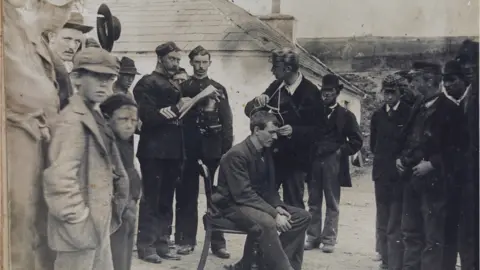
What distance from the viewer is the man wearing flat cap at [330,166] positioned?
4.21 m

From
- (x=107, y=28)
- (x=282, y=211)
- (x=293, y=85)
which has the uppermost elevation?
(x=107, y=28)

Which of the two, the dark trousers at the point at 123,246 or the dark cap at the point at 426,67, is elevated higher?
the dark cap at the point at 426,67

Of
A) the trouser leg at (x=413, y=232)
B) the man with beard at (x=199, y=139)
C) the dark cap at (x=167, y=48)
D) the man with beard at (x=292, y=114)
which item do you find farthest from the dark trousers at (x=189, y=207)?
the trouser leg at (x=413, y=232)

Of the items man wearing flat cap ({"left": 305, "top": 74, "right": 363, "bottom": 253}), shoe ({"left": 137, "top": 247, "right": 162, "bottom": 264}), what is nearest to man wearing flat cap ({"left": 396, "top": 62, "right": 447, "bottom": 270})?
man wearing flat cap ({"left": 305, "top": 74, "right": 363, "bottom": 253})

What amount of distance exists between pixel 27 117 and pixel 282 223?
138 centimetres

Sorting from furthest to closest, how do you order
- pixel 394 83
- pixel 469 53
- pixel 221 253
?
pixel 221 253
pixel 394 83
pixel 469 53

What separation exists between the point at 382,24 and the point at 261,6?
0.63 m

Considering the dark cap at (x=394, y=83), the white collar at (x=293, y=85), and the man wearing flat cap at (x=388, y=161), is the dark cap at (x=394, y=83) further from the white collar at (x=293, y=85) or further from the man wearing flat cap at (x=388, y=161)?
the white collar at (x=293, y=85)

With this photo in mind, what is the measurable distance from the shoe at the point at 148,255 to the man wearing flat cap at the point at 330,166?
78 cm

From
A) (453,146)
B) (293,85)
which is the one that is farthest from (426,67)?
(293,85)

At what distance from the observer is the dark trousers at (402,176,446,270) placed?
162 inches

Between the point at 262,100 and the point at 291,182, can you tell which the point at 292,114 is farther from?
the point at 291,182

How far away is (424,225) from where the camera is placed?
414 cm

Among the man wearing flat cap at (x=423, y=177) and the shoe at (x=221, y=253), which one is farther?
the shoe at (x=221, y=253)
